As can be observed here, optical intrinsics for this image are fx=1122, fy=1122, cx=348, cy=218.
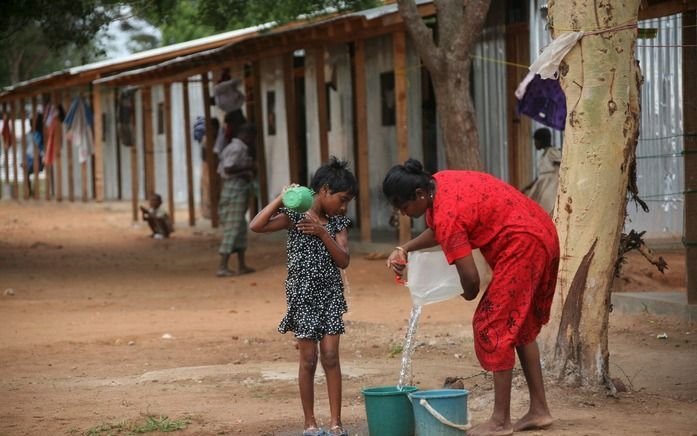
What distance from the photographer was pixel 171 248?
1769 centimetres

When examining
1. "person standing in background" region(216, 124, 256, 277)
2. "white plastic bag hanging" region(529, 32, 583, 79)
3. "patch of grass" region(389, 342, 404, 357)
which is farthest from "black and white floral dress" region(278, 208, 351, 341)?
"person standing in background" region(216, 124, 256, 277)

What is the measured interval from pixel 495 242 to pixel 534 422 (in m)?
0.91

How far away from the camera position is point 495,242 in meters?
5.14

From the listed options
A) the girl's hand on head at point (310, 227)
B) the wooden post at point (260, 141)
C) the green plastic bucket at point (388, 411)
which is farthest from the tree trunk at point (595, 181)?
the wooden post at point (260, 141)

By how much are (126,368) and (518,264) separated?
3.78 metres

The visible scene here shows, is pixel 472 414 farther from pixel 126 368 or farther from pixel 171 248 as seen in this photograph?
pixel 171 248

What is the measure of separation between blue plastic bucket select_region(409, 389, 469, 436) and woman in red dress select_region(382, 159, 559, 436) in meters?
0.27

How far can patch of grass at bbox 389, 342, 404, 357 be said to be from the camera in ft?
26.5

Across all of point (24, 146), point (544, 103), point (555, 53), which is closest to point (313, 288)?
point (555, 53)

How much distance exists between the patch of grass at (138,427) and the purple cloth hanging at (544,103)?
6.53m

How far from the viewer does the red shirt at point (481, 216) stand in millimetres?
4973

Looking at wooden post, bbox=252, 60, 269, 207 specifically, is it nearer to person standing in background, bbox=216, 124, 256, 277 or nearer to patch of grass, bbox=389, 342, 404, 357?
person standing in background, bbox=216, 124, 256, 277

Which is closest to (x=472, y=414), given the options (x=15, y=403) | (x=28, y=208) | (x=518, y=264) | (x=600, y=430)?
(x=600, y=430)

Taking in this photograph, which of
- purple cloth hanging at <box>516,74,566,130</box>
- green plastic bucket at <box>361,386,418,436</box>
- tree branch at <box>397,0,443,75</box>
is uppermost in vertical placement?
tree branch at <box>397,0,443,75</box>
